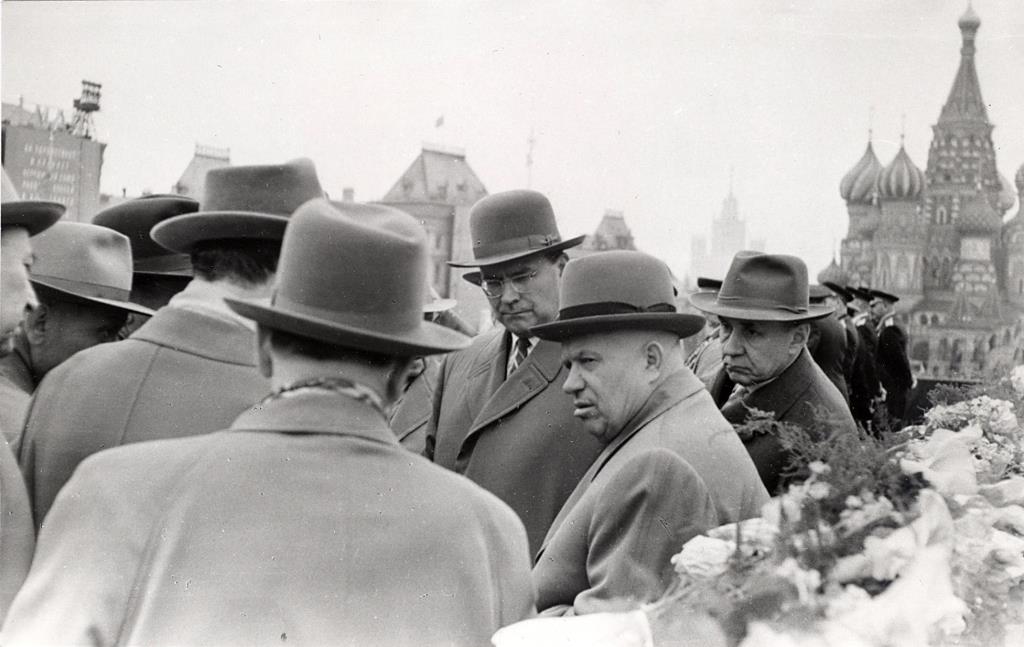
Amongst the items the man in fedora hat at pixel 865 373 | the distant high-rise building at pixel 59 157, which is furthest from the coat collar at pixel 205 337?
the man in fedora hat at pixel 865 373

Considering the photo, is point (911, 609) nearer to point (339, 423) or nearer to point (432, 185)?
point (339, 423)

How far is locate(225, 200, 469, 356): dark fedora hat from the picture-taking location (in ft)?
7.07

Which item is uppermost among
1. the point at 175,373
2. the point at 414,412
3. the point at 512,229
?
the point at 512,229

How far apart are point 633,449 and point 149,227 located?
2327mm

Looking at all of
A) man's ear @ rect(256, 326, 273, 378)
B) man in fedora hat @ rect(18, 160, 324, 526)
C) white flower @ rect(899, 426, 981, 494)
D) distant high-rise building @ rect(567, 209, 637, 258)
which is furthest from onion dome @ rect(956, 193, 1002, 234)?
man's ear @ rect(256, 326, 273, 378)

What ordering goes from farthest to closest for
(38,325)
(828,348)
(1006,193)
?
1. (1006,193)
2. (828,348)
3. (38,325)

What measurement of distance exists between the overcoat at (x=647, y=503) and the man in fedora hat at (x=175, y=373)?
900 millimetres

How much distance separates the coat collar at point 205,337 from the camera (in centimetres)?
299

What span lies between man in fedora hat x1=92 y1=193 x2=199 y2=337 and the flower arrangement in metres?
2.76

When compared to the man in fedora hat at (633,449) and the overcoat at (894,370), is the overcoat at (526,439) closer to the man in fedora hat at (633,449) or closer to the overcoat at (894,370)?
the man in fedora hat at (633,449)

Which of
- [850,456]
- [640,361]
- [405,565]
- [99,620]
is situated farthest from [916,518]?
[99,620]

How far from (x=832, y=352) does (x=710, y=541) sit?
551 centimetres

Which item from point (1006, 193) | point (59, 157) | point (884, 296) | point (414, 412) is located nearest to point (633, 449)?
point (414, 412)

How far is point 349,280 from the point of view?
2193 mm
